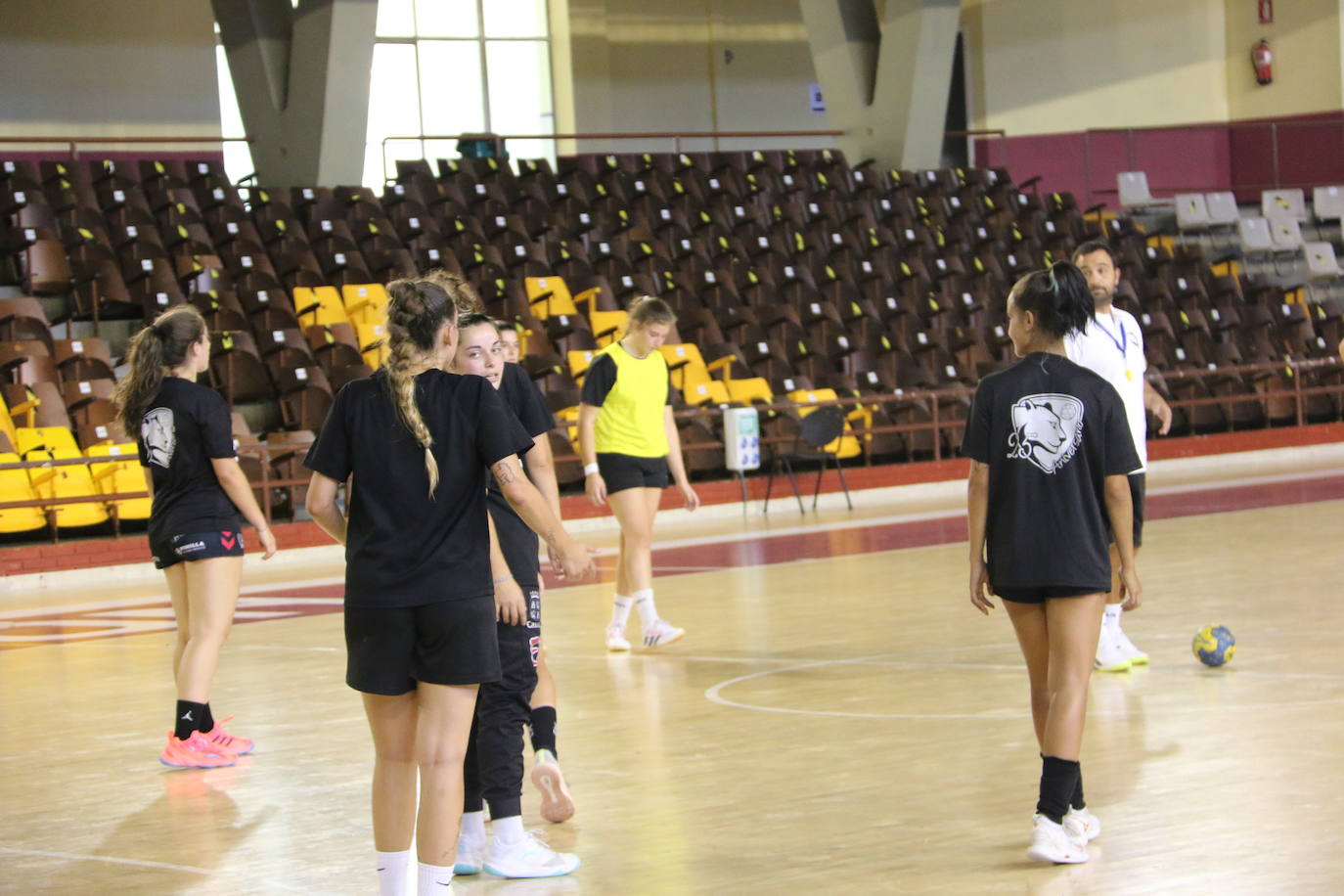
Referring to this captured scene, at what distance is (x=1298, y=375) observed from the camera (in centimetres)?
2322

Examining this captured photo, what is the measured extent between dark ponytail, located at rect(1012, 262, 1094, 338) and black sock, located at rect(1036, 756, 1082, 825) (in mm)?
1243

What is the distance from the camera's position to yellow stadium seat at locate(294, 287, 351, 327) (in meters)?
19.3

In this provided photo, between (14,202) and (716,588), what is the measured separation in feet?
36.5

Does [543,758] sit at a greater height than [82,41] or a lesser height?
lesser

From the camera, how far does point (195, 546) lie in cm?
690

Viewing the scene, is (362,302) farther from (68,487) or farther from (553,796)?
(553,796)

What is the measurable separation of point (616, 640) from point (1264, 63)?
26169mm

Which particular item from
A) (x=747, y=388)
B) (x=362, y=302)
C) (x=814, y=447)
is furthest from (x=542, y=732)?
(x=747, y=388)

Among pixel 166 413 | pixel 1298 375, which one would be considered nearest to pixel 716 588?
pixel 166 413

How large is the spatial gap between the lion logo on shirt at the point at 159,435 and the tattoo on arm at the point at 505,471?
2.91 meters

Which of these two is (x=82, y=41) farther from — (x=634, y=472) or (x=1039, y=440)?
(x=1039, y=440)

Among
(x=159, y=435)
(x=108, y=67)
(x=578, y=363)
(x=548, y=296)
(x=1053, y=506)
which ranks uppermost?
(x=108, y=67)

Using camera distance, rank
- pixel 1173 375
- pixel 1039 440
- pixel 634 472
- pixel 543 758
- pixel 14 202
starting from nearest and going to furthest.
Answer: pixel 1039 440 < pixel 543 758 < pixel 634 472 < pixel 14 202 < pixel 1173 375

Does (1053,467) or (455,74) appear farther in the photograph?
(455,74)
